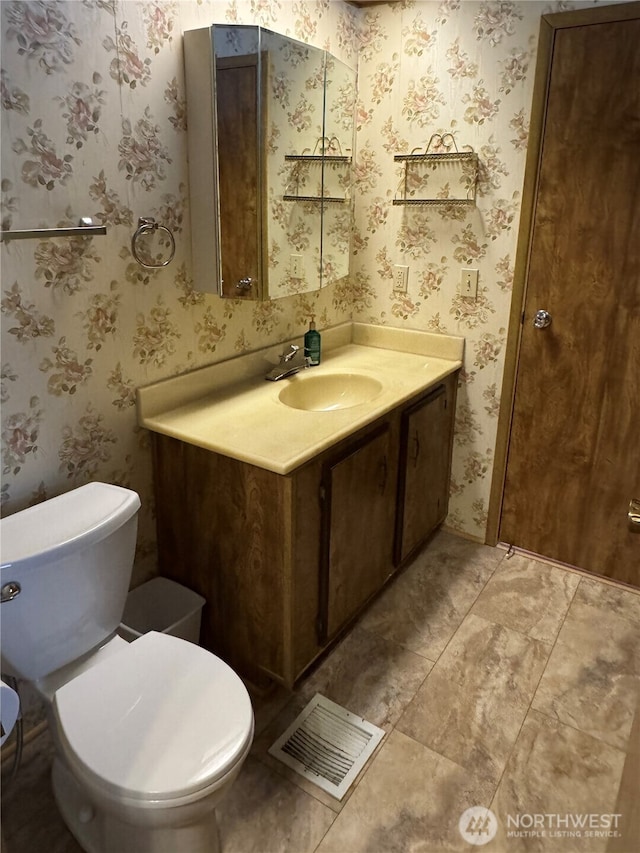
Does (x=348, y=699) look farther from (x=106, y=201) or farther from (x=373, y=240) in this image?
(x=373, y=240)

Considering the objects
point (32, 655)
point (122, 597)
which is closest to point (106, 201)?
point (122, 597)

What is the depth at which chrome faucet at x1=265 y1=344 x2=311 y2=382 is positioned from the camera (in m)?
2.25

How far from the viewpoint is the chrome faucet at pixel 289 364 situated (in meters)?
2.25

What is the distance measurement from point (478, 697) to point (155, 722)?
3.44 feet

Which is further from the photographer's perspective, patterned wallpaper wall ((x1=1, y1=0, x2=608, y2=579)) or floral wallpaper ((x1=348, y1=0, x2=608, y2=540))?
floral wallpaper ((x1=348, y1=0, x2=608, y2=540))

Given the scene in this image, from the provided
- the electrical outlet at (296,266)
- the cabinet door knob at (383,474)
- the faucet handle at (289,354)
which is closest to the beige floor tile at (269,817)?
the cabinet door knob at (383,474)

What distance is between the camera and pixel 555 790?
62.4 inches

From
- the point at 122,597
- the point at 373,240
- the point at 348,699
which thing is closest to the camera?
the point at 122,597

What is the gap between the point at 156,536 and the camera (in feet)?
6.57

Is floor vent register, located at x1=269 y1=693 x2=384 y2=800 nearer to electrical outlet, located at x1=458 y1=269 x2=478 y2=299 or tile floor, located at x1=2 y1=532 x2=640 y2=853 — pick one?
tile floor, located at x1=2 y1=532 x2=640 y2=853

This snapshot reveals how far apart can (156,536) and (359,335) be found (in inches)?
51.2

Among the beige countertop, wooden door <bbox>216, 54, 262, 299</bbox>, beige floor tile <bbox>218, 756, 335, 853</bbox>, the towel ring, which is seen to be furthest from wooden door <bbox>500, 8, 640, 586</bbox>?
beige floor tile <bbox>218, 756, 335, 853</bbox>

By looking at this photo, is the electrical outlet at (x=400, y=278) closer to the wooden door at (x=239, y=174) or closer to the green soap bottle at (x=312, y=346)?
the green soap bottle at (x=312, y=346)

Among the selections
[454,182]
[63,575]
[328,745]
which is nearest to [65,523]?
[63,575]
